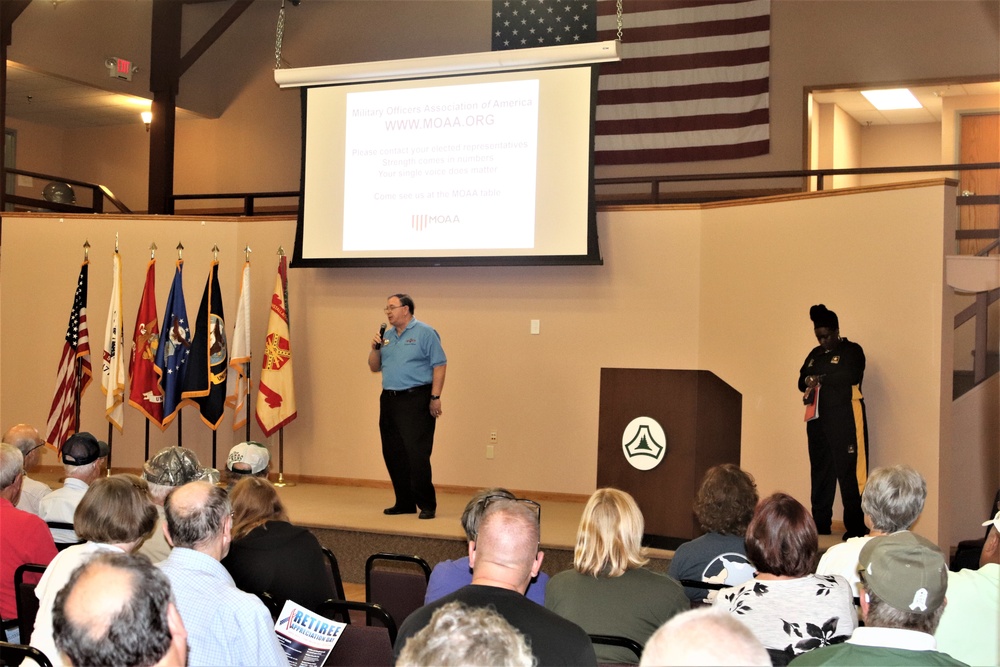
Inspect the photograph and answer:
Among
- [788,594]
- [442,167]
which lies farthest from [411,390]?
[788,594]

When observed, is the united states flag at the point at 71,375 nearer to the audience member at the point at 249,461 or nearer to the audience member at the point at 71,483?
the audience member at the point at 71,483

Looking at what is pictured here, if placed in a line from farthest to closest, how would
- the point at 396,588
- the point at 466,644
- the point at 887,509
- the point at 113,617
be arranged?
1. the point at 396,588
2. the point at 887,509
3. the point at 113,617
4. the point at 466,644

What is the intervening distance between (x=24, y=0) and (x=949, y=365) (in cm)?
836

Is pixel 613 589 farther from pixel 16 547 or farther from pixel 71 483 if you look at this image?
pixel 71 483

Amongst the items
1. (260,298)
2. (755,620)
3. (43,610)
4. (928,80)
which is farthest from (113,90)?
(755,620)

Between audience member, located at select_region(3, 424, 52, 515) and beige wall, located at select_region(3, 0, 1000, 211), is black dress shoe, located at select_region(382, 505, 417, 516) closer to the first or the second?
audience member, located at select_region(3, 424, 52, 515)

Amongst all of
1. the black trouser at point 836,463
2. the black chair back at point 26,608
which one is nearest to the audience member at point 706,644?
the black chair back at point 26,608

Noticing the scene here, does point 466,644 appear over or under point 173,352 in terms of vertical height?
under

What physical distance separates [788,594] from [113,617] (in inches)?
63.4

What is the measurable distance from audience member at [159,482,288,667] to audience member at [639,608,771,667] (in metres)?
1.25

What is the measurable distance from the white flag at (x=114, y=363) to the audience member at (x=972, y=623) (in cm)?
663

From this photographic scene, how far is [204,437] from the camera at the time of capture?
8320 millimetres

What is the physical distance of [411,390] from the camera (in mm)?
6238

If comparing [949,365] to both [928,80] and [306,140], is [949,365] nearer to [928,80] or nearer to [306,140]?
[928,80]
